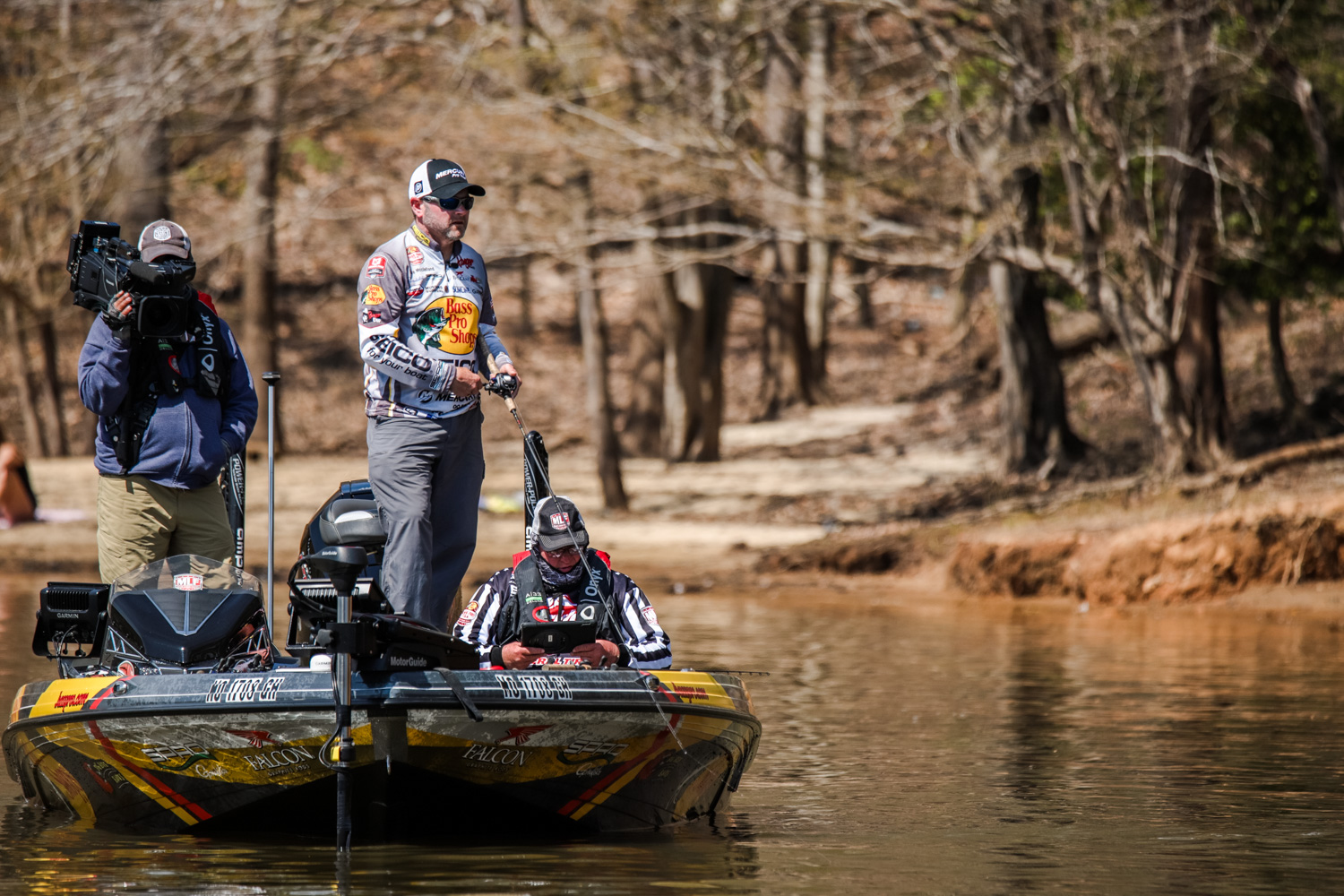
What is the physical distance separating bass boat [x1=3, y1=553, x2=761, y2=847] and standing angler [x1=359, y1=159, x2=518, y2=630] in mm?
519

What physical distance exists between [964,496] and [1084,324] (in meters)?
6.24

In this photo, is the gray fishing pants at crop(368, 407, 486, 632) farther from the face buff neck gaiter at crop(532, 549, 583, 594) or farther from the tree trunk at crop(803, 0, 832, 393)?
the tree trunk at crop(803, 0, 832, 393)

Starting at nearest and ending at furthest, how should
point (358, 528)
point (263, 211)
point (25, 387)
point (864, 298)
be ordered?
1. point (358, 528)
2. point (263, 211)
3. point (25, 387)
4. point (864, 298)

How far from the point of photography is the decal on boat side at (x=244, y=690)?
6566 mm

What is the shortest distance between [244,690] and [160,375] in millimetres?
1961

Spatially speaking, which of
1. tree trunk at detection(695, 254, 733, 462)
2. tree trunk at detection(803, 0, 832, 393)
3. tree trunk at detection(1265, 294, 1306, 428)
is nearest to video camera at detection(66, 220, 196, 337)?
tree trunk at detection(803, 0, 832, 393)

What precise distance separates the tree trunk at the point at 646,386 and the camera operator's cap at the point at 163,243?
66.3 feet

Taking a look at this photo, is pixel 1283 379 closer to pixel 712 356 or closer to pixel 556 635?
pixel 712 356

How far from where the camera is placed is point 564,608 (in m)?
7.68

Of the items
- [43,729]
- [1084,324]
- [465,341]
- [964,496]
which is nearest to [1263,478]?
[964,496]

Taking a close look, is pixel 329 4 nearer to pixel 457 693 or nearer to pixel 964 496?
pixel 964 496

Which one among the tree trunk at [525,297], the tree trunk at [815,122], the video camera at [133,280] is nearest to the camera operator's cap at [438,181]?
the video camera at [133,280]

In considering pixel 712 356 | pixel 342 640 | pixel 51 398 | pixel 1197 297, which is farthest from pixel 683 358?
pixel 342 640

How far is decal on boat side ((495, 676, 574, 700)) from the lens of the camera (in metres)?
6.70
